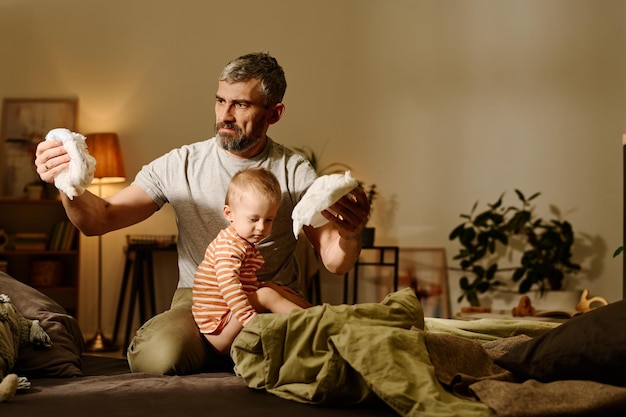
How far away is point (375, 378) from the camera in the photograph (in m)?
1.63

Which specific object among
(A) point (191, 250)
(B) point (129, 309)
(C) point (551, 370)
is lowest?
(B) point (129, 309)

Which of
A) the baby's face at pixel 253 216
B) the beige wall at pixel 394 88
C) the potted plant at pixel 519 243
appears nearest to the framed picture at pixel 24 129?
the beige wall at pixel 394 88

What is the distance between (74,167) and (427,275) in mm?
4012

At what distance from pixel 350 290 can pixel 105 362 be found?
367cm

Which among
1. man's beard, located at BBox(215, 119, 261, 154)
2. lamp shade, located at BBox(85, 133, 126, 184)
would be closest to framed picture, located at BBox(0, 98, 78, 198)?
lamp shade, located at BBox(85, 133, 126, 184)

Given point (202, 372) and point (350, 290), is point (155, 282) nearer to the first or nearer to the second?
point (350, 290)

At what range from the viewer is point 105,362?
246cm

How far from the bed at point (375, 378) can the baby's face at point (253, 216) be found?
54cm

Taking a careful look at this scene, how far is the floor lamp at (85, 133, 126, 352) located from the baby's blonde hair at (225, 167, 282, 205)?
11.3 ft

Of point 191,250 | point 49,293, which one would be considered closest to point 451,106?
point 49,293

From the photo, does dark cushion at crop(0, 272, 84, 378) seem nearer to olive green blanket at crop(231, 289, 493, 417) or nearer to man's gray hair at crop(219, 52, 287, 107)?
olive green blanket at crop(231, 289, 493, 417)

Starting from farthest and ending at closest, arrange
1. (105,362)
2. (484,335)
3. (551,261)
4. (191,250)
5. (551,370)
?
(551,261) < (191,250) < (105,362) < (484,335) < (551,370)

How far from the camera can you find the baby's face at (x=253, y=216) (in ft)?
7.93

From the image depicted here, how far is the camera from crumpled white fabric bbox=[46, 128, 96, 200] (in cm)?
226
